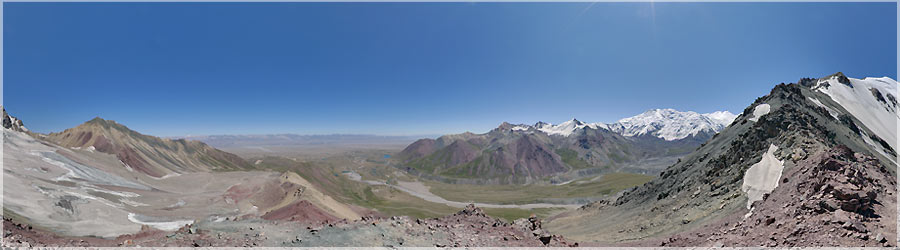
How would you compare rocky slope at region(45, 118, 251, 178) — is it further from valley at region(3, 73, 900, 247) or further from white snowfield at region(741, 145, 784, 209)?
white snowfield at region(741, 145, 784, 209)

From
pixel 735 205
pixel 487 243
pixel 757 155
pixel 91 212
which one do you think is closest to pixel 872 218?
pixel 735 205

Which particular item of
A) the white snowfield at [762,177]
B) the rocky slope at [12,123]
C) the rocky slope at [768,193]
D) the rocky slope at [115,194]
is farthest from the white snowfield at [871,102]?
the rocky slope at [12,123]

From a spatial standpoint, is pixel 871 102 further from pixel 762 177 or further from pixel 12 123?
pixel 12 123

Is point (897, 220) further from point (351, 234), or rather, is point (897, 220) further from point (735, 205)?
point (351, 234)

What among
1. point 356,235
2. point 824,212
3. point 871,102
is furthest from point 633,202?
point 871,102

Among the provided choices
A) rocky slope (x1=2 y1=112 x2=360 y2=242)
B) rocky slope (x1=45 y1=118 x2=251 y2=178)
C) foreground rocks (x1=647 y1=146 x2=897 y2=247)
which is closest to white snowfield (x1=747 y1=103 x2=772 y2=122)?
Result: foreground rocks (x1=647 y1=146 x2=897 y2=247)

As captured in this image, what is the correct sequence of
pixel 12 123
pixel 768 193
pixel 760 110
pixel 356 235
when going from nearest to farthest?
1. pixel 356 235
2. pixel 768 193
3. pixel 760 110
4. pixel 12 123
